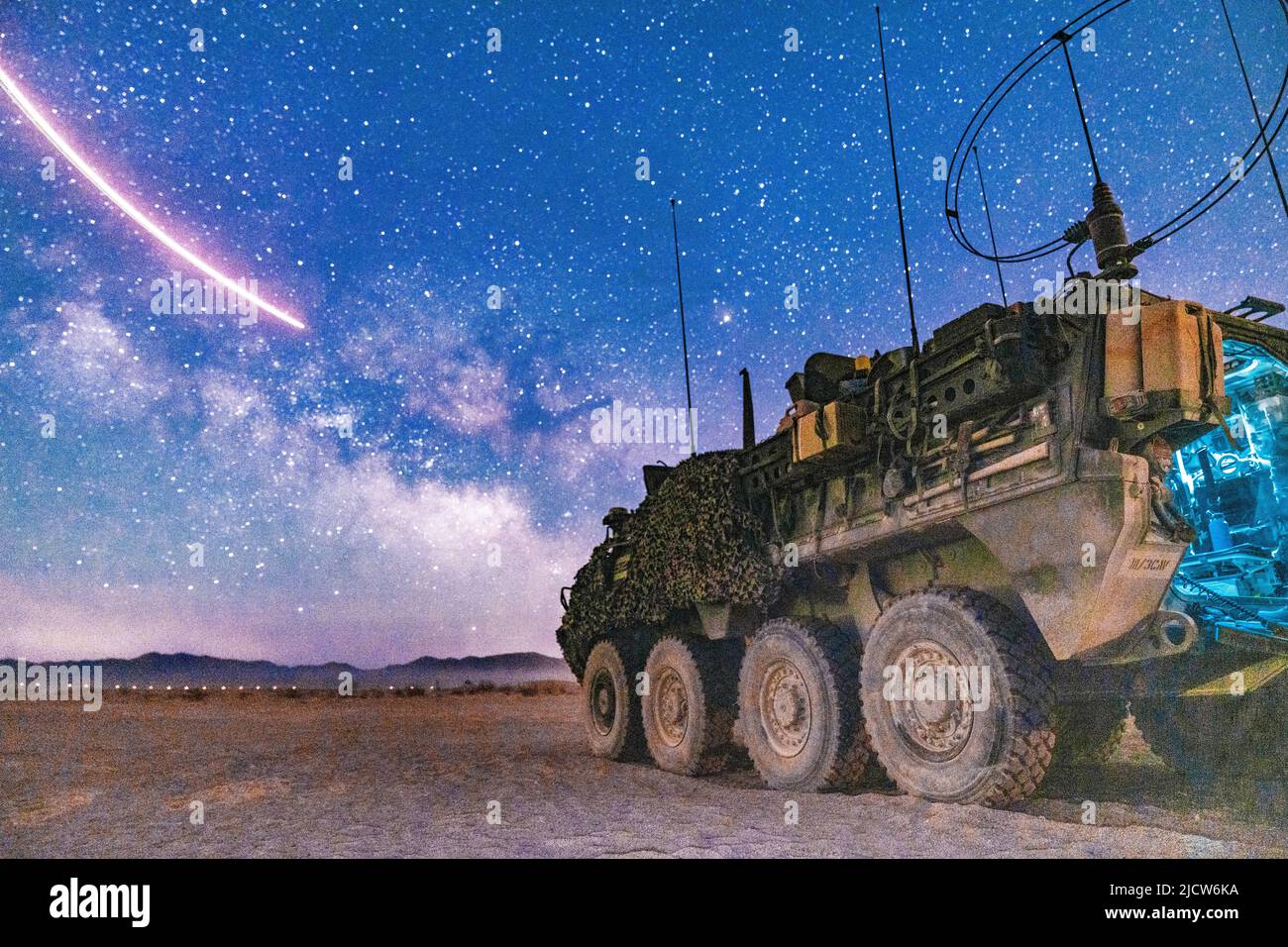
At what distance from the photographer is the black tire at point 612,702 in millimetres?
11297

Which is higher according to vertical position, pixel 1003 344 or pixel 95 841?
pixel 1003 344

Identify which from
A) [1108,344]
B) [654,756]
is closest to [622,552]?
[654,756]

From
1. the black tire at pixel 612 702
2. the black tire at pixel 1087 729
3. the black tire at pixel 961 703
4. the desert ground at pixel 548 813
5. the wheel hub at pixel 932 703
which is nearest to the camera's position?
the desert ground at pixel 548 813

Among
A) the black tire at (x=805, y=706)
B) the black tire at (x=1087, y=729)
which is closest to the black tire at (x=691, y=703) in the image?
the black tire at (x=805, y=706)

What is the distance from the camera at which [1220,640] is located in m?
6.36

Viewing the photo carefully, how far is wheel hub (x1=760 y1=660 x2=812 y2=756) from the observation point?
7781 mm

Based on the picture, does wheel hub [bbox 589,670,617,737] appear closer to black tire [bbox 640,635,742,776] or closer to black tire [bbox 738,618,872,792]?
black tire [bbox 640,635,742,776]

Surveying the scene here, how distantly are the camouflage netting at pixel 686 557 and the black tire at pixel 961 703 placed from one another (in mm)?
2319

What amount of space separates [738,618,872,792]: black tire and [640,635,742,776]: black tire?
111 centimetres

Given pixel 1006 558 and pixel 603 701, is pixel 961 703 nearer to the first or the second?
pixel 1006 558

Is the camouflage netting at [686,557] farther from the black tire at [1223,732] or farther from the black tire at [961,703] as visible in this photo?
the black tire at [1223,732]

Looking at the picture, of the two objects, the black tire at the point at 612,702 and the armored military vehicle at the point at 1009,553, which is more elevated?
the armored military vehicle at the point at 1009,553
